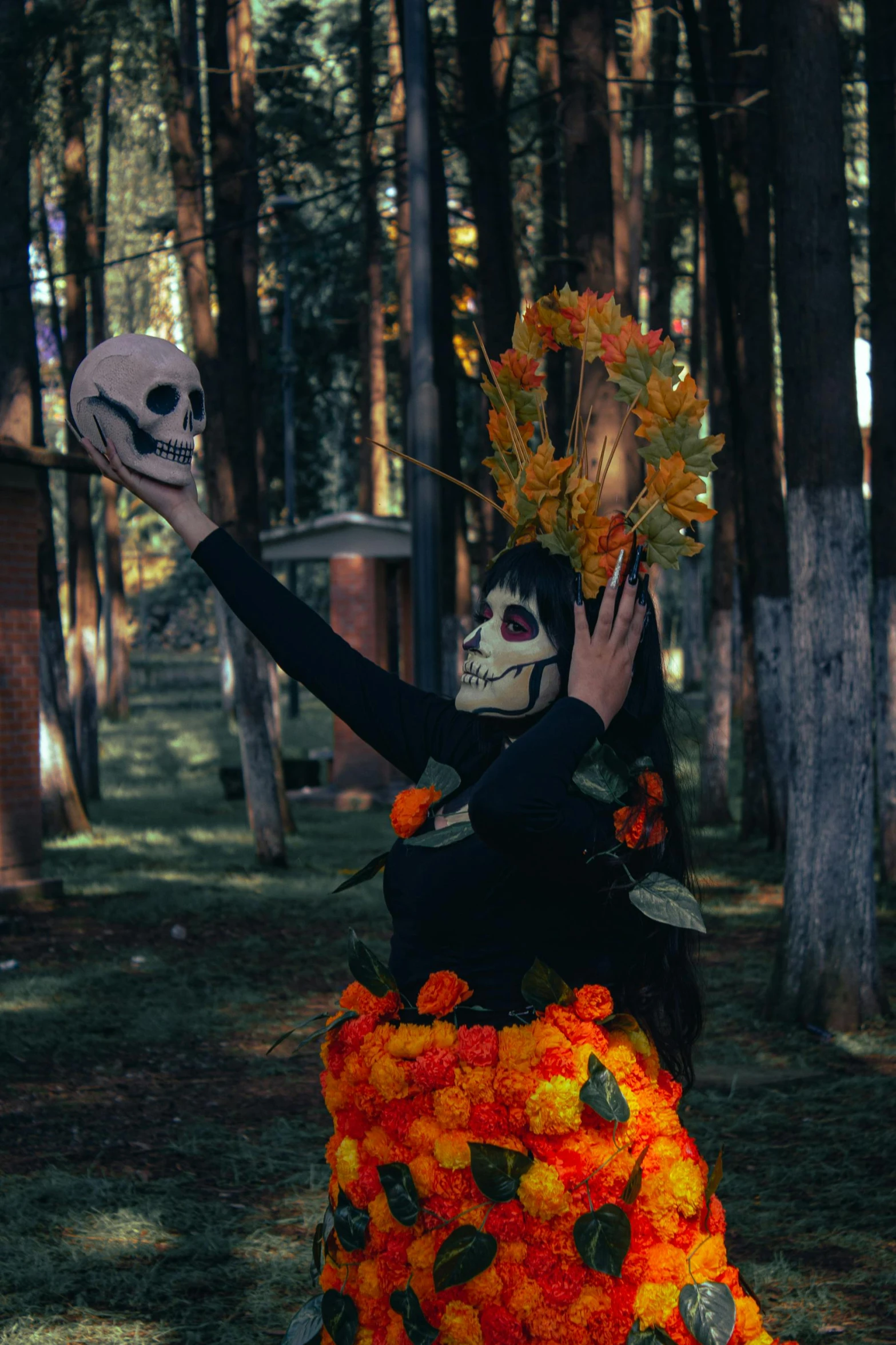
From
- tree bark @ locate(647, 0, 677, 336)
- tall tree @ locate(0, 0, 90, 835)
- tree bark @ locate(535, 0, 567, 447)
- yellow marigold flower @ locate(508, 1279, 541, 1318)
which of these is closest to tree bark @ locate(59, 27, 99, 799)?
tall tree @ locate(0, 0, 90, 835)

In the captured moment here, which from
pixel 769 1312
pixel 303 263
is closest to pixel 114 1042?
pixel 769 1312

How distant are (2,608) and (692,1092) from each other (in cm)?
717

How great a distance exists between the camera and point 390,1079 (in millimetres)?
2602

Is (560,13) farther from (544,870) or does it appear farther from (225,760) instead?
(225,760)

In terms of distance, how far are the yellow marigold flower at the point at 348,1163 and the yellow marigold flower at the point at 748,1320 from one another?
74 cm

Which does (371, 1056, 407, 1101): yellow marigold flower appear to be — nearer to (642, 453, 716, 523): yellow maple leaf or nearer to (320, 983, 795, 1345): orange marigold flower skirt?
(320, 983, 795, 1345): orange marigold flower skirt

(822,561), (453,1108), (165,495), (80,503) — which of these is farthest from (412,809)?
(80,503)

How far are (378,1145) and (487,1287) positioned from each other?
330 mm

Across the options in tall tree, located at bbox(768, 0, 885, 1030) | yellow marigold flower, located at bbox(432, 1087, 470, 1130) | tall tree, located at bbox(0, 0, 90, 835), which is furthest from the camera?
tall tree, located at bbox(0, 0, 90, 835)

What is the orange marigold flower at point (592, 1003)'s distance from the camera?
257 centimetres

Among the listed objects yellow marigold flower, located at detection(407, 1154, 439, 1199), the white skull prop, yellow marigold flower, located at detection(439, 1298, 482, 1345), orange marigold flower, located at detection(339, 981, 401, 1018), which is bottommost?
yellow marigold flower, located at detection(439, 1298, 482, 1345)

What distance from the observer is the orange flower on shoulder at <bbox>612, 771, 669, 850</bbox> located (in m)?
2.55

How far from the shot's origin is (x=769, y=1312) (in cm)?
438

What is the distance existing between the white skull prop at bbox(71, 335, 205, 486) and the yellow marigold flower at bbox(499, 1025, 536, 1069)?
1.25 m
